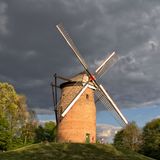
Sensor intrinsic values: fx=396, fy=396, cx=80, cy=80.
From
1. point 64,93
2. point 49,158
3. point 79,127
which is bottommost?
point 49,158

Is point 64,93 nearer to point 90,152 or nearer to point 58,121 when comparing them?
point 58,121

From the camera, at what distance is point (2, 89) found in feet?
223

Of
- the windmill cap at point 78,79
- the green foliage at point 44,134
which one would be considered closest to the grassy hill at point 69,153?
the windmill cap at point 78,79

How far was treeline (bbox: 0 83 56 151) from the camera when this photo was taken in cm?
6391

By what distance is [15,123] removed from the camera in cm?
7125

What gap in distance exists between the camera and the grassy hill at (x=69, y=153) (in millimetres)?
40656

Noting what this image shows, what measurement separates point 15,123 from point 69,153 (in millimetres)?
30573

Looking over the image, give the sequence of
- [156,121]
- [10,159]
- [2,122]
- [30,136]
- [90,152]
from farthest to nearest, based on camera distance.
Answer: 1. [156,121]
2. [30,136]
3. [2,122]
4. [90,152]
5. [10,159]

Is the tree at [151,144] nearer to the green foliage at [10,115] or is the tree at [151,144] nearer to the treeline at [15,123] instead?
the treeline at [15,123]

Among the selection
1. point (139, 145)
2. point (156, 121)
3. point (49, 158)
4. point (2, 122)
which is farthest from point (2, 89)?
point (156, 121)

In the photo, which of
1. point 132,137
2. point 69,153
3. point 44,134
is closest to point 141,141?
point 132,137

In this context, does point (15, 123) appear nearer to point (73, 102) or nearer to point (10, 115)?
point (10, 115)

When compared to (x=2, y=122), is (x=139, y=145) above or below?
below

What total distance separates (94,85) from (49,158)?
19.0 m
